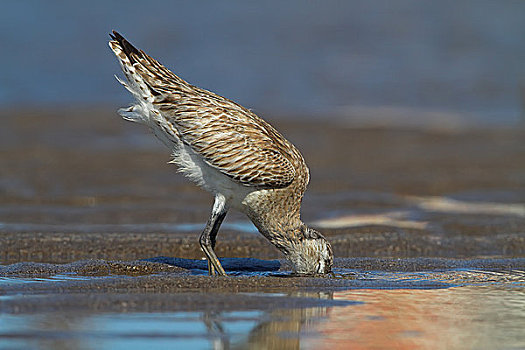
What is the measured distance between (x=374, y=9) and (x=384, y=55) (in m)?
3.77

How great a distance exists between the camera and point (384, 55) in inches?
1028

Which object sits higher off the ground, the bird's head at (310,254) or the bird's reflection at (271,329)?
the bird's head at (310,254)

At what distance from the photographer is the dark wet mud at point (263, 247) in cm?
593

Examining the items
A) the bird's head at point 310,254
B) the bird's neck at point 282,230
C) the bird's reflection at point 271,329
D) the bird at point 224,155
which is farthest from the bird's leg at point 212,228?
the bird's reflection at point 271,329

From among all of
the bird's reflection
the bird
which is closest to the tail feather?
the bird

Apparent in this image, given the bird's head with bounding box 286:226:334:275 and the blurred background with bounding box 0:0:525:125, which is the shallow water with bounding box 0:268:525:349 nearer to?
the bird's head with bounding box 286:226:334:275

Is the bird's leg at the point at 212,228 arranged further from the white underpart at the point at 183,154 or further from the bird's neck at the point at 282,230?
the bird's neck at the point at 282,230

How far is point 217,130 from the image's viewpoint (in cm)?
828

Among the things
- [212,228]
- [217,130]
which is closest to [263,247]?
[212,228]

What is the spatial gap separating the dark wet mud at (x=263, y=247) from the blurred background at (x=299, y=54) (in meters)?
3.23

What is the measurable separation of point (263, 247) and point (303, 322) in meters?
3.31

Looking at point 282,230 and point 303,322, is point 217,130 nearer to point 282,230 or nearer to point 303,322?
point 282,230

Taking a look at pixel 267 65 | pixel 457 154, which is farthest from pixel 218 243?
pixel 267 65

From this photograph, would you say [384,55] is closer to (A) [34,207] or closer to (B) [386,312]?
(A) [34,207]
